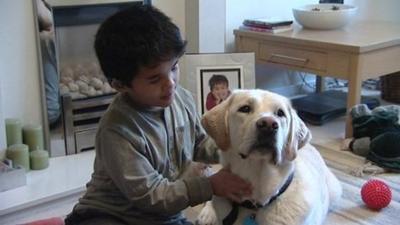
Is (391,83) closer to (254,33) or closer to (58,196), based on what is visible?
(254,33)

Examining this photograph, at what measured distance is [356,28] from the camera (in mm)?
2680

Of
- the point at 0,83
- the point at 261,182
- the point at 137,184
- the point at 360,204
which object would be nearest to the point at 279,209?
the point at 261,182

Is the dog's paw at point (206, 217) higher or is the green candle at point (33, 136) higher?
the green candle at point (33, 136)

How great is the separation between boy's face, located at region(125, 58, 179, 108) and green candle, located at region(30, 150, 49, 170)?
0.97 meters

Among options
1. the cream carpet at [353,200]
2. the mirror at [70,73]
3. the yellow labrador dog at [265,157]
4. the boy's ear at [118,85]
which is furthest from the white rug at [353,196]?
the mirror at [70,73]

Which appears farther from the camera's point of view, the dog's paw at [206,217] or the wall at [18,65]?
the wall at [18,65]

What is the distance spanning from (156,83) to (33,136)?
1057 mm

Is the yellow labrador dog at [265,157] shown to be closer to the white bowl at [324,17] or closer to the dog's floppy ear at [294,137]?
the dog's floppy ear at [294,137]

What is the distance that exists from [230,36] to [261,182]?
171 cm

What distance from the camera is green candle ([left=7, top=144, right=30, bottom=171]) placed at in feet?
6.32

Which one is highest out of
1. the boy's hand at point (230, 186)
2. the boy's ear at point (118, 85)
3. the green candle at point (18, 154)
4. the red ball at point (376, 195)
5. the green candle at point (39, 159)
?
the boy's ear at point (118, 85)

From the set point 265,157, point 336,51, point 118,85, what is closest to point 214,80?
point 336,51

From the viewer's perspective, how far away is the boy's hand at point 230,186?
3.77ft

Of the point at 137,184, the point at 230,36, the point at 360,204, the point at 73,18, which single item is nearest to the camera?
the point at 137,184
